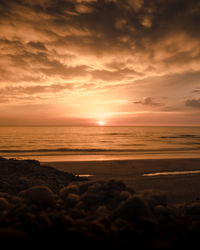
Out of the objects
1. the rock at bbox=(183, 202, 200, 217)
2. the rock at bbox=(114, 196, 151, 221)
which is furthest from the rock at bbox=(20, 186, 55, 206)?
the rock at bbox=(183, 202, 200, 217)

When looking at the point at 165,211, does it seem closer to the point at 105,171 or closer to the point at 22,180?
the point at 22,180

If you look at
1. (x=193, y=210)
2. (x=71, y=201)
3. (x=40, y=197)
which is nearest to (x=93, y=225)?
(x=71, y=201)

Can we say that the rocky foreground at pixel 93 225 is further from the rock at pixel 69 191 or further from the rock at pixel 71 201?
the rock at pixel 69 191

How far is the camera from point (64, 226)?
2.12m

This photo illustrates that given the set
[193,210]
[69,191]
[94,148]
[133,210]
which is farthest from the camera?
[94,148]

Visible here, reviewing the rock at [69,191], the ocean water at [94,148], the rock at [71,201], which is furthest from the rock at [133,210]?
the ocean water at [94,148]

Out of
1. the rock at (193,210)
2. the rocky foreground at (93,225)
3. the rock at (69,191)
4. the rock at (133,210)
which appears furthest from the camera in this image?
the rock at (69,191)

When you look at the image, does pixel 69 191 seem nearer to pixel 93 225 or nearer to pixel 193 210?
pixel 93 225

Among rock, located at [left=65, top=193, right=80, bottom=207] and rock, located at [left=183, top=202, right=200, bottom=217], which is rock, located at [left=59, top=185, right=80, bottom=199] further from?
rock, located at [left=183, top=202, right=200, bottom=217]

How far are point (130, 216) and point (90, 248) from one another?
34.3 inches

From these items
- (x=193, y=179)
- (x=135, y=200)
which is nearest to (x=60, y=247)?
(x=135, y=200)

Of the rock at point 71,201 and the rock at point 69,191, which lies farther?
the rock at point 69,191

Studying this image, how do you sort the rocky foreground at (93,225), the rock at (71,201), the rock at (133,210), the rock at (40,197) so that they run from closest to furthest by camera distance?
the rocky foreground at (93,225) → the rock at (133,210) → the rock at (40,197) → the rock at (71,201)

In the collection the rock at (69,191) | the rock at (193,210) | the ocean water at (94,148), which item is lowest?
the ocean water at (94,148)
